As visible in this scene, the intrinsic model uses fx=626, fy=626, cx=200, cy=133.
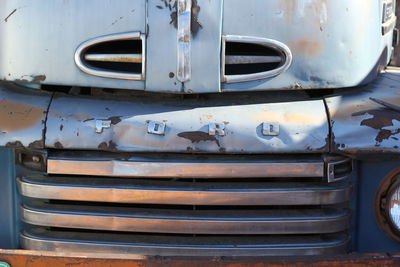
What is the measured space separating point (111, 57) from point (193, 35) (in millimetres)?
317

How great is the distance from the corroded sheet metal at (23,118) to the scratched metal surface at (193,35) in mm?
74

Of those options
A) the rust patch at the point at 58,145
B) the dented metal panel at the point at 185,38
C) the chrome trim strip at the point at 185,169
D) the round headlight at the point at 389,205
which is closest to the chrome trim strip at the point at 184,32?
the dented metal panel at the point at 185,38

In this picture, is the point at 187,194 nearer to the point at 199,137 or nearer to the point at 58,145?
the point at 199,137

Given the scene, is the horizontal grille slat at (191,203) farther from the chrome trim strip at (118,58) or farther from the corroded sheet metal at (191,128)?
the chrome trim strip at (118,58)

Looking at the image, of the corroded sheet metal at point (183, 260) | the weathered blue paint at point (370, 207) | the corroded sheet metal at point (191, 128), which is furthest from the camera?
the weathered blue paint at point (370, 207)

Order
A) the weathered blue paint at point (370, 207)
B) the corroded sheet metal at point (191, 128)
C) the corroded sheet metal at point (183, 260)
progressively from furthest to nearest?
the weathered blue paint at point (370, 207)
the corroded sheet metal at point (191, 128)
the corroded sheet metal at point (183, 260)

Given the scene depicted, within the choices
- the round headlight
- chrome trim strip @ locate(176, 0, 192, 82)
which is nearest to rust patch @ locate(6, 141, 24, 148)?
chrome trim strip @ locate(176, 0, 192, 82)

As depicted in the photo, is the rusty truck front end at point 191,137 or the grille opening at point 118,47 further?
the grille opening at point 118,47

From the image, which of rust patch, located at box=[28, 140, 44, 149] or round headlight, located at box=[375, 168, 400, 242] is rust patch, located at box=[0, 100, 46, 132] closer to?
rust patch, located at box=[28, 140, 44, 149]

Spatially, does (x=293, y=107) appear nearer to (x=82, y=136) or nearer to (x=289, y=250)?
(x=289, y=250)

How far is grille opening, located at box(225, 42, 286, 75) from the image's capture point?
2.35 m

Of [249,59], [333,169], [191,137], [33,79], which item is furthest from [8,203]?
[333,169]

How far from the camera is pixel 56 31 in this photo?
2352 mm

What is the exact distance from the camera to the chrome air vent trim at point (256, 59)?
2312mm
